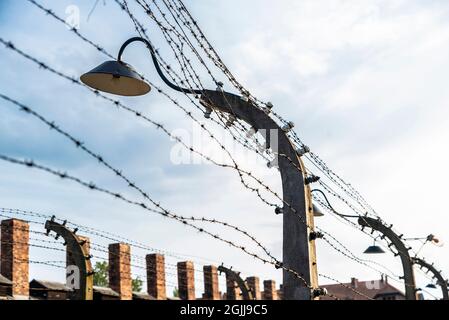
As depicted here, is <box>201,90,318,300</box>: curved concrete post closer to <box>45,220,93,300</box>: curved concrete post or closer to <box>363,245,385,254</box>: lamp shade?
<box>45,220,93,300</box>: curved concrete post

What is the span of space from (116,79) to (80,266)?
3.49 m

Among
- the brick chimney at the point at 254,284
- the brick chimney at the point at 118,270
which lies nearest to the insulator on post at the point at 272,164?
the brick chimney at the point at 118,270

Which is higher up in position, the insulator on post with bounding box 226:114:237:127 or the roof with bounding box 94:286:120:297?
the insulator on post with bounding box 226:114:237:127

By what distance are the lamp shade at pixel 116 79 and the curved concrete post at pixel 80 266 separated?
3285mm

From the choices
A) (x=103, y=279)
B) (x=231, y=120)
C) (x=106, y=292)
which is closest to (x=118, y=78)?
(x=231, y=120)

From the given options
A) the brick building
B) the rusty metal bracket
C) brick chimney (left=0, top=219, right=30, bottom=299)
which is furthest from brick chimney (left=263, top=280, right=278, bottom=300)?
brick chimney (left=0, top=219, right=30, bottom=299)

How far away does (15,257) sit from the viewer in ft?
48.8

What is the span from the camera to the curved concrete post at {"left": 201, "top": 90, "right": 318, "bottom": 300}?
18.3 feet

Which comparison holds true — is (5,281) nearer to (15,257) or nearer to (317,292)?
→ (15,257)

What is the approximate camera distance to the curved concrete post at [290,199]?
5591 mm

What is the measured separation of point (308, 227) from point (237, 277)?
34.1ft

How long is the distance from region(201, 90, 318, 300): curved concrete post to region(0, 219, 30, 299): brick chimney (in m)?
9.99

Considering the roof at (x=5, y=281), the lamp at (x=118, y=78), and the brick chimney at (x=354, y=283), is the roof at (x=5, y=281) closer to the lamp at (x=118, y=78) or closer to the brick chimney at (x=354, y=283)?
the lamp at (x=118, y=78)
